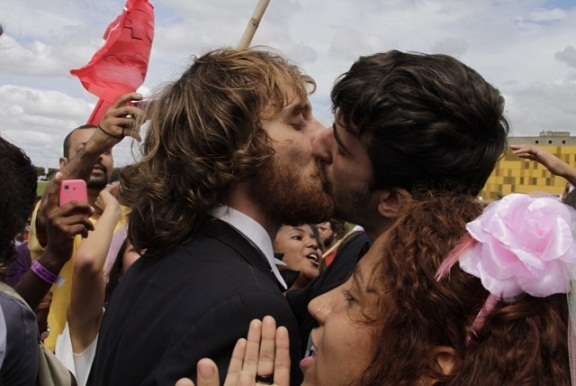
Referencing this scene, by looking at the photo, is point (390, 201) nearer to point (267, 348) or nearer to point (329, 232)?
point (267, 348)

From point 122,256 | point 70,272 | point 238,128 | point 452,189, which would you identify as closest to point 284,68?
point 238,128

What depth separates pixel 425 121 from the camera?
6.01ft

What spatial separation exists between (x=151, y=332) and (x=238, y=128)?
2.17 feet

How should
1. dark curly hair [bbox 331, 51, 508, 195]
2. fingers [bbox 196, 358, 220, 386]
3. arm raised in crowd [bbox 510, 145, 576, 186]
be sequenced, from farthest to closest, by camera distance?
arm raised in crowd [bbox 510, 145, 576, 186] < dark curly hair [bbox 331, 51, 508, 195] < fingers [bbox 196, 358, 220, 386]

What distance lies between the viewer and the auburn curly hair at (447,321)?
1.25m

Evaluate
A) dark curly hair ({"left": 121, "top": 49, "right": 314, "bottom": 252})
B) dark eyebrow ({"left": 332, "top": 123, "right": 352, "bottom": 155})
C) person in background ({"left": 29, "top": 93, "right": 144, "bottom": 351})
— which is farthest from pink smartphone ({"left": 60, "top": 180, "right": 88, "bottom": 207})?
dark eyebrow ({"left": 332, "top": 123, "right": 352, "bottom": 155})

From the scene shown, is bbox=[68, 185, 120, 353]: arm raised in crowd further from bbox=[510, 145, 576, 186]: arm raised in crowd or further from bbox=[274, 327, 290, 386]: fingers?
bbox=[510, 145, 576, 186]: arm raised in crowd

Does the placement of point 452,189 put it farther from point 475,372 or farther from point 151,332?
point 151,332

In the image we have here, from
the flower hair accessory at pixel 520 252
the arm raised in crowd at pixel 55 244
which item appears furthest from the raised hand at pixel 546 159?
the flower hair accessory at pixel 520 252

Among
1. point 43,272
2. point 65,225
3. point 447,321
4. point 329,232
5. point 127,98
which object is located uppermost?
point 447,321

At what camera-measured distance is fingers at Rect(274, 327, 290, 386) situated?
1.50m

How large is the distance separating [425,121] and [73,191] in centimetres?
174

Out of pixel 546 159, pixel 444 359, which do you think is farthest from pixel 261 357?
pixel 546 159

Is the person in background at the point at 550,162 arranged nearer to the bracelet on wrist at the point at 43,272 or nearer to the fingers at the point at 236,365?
the bracelet on wrist at the point at 43,272
